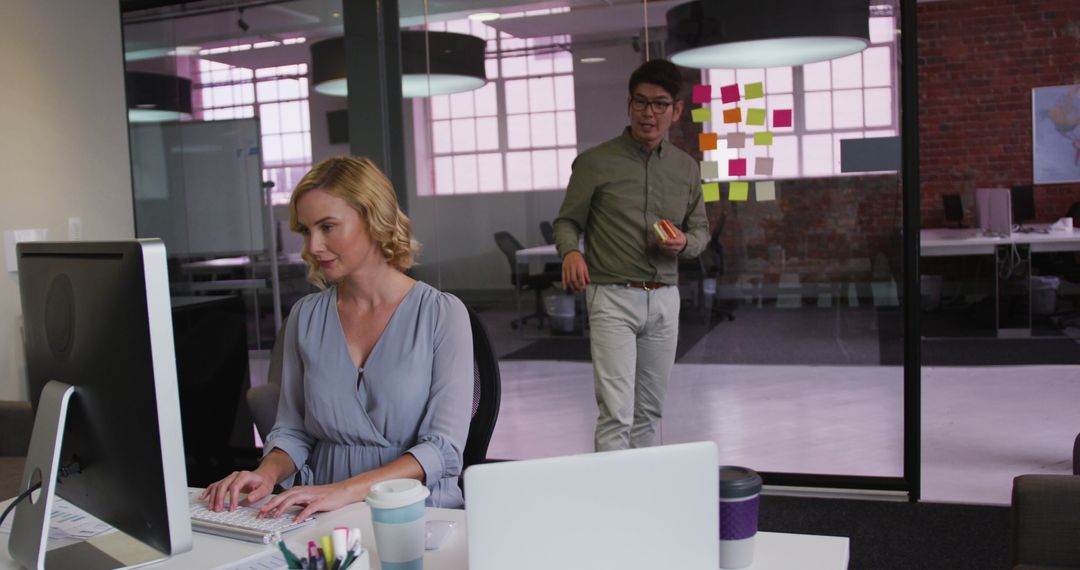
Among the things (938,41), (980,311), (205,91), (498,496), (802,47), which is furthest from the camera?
(938,41)

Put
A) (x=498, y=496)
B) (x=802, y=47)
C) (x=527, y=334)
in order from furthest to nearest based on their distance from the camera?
(x=527, y=334), (x=802, y=47), (x=498, y=496)

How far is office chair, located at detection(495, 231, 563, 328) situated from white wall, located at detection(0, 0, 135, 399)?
1.85 meters

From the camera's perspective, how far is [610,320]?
11.8 ft

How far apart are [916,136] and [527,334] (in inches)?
70.4

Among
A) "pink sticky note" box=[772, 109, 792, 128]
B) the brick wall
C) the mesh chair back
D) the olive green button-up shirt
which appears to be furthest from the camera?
the brick wall

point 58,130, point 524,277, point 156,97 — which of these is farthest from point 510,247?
point 58,130

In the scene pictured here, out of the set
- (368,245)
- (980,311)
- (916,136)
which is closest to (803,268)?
(916,136)

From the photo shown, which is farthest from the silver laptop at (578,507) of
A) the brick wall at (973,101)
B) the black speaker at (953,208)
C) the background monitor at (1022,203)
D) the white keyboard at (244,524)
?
the black speaker at (953,208)

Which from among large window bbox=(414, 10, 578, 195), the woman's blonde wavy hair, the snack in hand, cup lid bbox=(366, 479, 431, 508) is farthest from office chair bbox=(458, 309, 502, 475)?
large window bbox=(414, 10, 578, 195)

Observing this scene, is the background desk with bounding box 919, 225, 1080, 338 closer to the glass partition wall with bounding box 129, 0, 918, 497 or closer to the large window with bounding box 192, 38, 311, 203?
the glass partition wall with bounding box 129, 0, 918, 497

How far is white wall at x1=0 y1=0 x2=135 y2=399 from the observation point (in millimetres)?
4020

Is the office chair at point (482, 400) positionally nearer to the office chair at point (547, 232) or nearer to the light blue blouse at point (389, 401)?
the light blue blouse at point (389, 401)

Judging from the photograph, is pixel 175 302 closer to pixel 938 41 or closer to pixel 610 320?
pixel 610 320

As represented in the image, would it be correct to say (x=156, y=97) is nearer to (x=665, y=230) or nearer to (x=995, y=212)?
(x=665, y=230)
